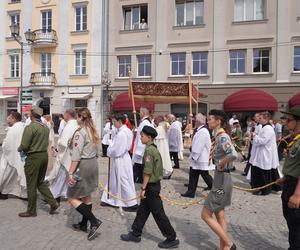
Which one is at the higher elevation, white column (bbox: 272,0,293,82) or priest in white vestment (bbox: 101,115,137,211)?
white column (bbox: 272,0,293,82)

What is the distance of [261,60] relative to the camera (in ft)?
81.6

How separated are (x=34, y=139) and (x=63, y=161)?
1.22 meters

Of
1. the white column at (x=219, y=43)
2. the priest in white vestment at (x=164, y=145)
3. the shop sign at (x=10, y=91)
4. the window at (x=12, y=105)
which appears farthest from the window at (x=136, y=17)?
the priest in white vestment at (x=164, y=145)

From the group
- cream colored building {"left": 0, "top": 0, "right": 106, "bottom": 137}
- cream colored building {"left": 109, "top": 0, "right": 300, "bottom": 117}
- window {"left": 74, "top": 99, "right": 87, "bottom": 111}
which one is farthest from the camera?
window {"left": 74, "top": 99, "right": 87, "bottom": 111}

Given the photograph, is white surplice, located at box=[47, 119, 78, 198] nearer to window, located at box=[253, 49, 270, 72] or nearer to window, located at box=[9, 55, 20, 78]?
window, located at box=[253, 49, 270, 72]

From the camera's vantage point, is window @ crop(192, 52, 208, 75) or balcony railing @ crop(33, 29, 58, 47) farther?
balcony railing @ crop(33, 29, 58, 47)

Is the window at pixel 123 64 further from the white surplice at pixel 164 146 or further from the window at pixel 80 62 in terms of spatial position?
the white surplice at pixel 164 146

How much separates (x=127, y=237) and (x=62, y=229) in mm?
1137

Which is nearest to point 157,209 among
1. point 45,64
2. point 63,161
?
point 63,161

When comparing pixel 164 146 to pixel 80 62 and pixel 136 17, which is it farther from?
pixel 80 62

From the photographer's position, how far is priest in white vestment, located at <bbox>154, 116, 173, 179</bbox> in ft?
36.3

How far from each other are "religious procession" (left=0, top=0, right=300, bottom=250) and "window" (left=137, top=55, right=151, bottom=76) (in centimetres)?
10

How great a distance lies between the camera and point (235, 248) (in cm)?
494

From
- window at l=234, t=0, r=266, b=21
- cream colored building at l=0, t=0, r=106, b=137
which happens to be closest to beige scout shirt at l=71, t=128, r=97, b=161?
window at l=234, t=0, r=266, b=21
